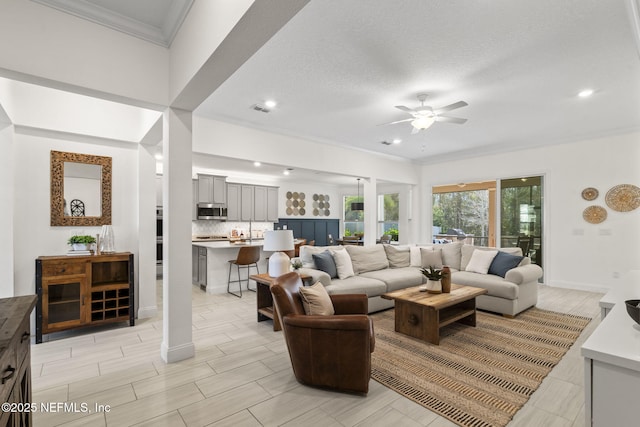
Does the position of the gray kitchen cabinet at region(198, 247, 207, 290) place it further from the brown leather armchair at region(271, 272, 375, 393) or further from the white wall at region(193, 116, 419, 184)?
the brown leather armchair at region(271, 272, 375, 393)

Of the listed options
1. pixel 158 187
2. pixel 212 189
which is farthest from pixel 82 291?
pixel 212 189

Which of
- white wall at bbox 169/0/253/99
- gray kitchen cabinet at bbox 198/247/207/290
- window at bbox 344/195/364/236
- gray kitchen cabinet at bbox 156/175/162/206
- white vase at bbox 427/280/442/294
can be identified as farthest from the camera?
window at bbox 344/195/364/236

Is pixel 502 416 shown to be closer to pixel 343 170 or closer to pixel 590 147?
pixel 343 170

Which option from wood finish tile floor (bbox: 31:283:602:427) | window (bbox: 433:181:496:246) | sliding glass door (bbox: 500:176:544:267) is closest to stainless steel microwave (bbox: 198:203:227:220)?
wood finish tile floor (bbox: 31:283:602:427)

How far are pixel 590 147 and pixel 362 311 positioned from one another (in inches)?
220

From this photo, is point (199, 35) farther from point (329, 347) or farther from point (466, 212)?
point (466, 212)

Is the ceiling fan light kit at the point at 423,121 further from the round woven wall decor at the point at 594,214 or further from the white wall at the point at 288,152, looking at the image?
the round woven wall decor at the point at 594,214

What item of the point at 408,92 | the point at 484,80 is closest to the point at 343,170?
the point at 408,92

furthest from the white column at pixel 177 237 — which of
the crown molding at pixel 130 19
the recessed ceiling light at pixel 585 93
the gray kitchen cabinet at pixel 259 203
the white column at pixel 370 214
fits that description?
the gray kitchen cabinet at pixel 259 203

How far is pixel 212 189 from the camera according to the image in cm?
795

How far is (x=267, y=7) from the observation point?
158 cm

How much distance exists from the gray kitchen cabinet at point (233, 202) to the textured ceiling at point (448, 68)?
363cm

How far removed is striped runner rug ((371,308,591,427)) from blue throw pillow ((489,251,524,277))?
2.33ft

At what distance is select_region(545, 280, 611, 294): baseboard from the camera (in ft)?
17.5
